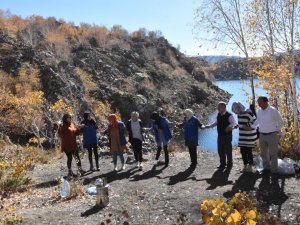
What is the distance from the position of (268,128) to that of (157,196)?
8.48ft

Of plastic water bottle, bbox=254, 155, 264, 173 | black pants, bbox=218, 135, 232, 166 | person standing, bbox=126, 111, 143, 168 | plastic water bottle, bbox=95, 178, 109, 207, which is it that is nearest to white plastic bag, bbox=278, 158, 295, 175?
plastic water bottle, bbox=254, 155, 264, 173

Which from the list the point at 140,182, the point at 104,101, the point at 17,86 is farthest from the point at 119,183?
the point at 104,101

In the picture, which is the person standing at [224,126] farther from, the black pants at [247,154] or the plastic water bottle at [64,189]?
the plastic water bottle at [64,189]

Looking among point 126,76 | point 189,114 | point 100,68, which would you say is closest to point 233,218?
point 189,114

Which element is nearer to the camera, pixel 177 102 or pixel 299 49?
pixel 299 49

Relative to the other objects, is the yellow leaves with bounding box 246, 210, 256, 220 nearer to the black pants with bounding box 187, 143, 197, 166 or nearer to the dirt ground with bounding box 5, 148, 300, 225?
the dirt ground with bounding box 5, 148, 300, 225

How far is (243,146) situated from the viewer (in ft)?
27.5

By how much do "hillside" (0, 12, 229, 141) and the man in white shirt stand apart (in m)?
18.7

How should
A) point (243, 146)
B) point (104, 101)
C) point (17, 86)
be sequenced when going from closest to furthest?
point (243, 146)
point (17, 86)
point (104, 101)

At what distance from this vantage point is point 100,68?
6038cm

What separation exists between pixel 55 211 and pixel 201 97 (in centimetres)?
7097

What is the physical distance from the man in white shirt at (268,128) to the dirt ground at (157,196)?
17.5 inches

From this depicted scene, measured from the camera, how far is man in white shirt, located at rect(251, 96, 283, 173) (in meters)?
7.59

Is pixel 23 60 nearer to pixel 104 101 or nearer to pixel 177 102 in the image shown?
pixel 104 101
